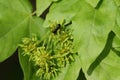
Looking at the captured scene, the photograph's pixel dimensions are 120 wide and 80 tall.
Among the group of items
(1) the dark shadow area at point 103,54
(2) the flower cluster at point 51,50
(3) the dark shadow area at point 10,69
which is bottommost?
(3) the dark shadow area at point 10,69

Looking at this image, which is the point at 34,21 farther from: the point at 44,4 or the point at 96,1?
the point at 96,1

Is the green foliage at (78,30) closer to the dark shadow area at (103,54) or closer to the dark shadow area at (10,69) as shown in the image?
the dark shadow area at (103,54)

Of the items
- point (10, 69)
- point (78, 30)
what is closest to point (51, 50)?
point (78, 30)

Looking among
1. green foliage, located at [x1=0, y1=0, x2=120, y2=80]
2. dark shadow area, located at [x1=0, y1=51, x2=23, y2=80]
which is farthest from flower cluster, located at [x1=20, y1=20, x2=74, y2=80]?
dark shadow area, located at [x1=0, y1=51, x2=23, y2=80]

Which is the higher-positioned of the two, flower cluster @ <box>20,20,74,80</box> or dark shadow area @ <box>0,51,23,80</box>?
flower cluster @ <box>20,20,74,80</box>

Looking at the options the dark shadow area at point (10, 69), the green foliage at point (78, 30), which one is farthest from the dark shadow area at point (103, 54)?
the dark shadow area at point (10, 69)

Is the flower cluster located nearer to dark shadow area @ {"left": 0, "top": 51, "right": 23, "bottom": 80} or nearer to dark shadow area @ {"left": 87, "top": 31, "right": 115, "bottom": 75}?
dark shadow area @ {"left": 87, "top": 31, "right": 115, "bottom": 75}

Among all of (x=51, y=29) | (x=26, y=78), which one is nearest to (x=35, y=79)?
(x=26, y=78)
